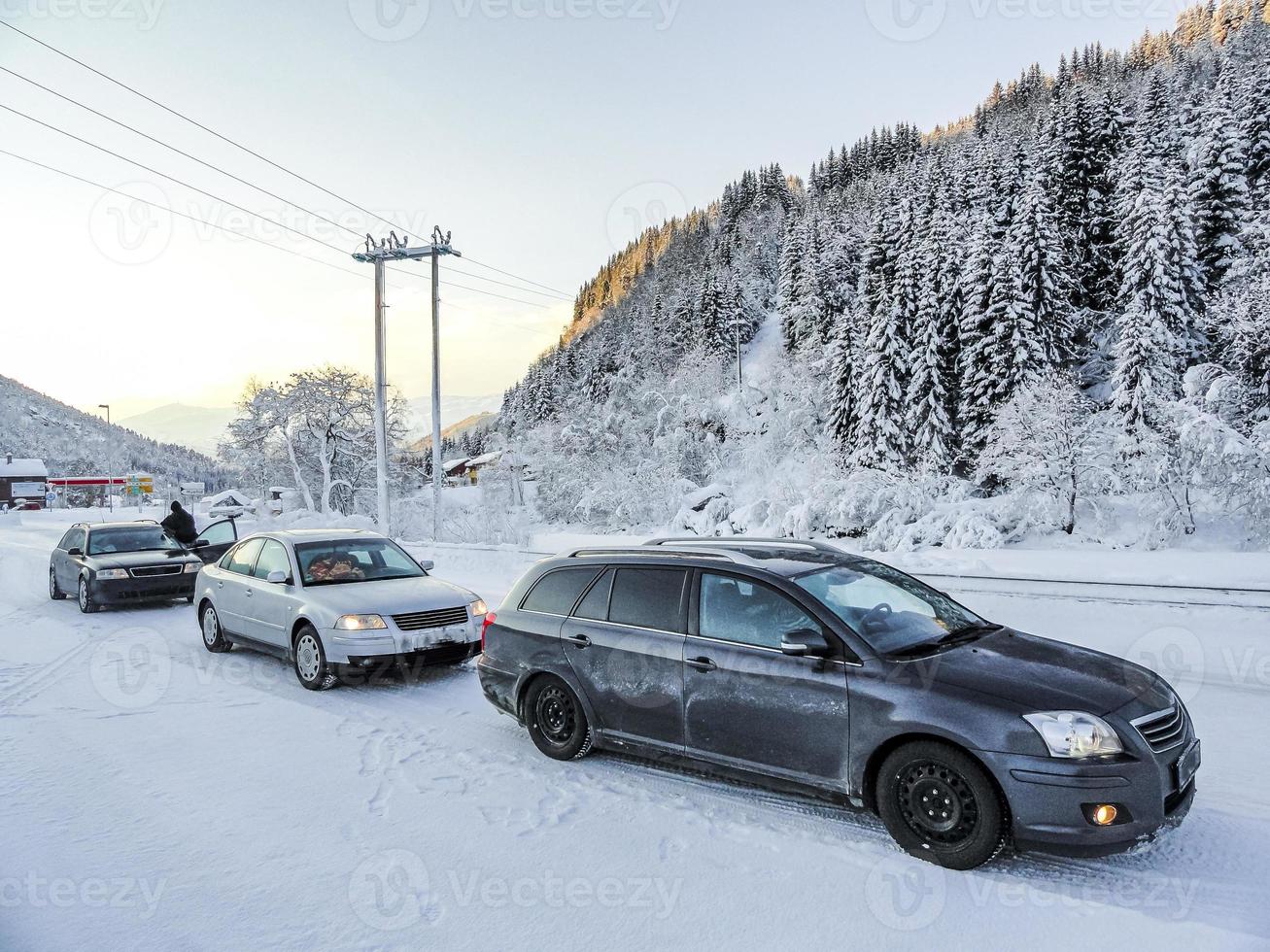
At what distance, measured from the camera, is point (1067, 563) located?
17.8 meters

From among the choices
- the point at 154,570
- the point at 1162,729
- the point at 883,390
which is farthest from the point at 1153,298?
the point at 154,570

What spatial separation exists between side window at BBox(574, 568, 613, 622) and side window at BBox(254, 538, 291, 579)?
14.9 ft

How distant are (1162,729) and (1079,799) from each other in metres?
0.72

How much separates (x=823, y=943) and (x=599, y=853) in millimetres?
1366

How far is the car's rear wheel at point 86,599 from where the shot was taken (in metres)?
12.5

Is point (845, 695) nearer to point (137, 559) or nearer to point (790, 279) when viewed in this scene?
point (137, 559)

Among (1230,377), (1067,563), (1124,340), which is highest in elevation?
(1124,340)

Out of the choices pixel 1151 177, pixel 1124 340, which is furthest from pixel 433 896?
pixel 1151 177

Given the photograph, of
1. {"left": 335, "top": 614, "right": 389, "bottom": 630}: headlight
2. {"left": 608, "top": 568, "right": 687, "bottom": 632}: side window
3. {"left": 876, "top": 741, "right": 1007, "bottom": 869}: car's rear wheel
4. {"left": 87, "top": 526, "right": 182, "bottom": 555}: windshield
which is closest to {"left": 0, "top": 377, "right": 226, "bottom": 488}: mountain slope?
{"left": 87, "top": 526, "right": 182, "bottom": 555}: windshield

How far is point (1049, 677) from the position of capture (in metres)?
4.11

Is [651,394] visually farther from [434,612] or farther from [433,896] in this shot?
[433,896]

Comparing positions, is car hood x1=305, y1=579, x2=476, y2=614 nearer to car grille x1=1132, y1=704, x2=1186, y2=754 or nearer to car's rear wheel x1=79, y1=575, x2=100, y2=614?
car grille x1=1132, y1=704, x2=1186, y2=754

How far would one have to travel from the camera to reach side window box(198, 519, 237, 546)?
48.9 feet

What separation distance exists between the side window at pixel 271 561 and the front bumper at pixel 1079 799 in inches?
302
